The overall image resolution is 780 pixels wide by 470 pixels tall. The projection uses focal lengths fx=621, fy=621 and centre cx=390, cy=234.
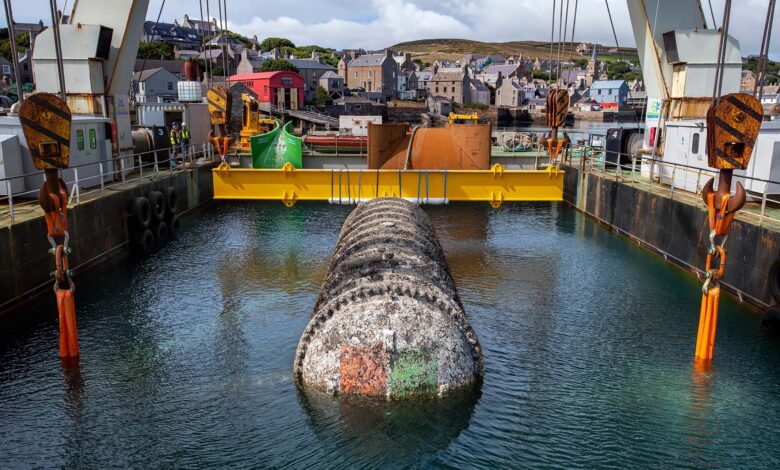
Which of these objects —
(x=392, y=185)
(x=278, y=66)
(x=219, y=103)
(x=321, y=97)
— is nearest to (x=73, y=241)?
(x=392, y=185)


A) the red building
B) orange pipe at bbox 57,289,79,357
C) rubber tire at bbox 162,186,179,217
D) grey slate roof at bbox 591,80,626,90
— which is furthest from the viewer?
grey slate roof at bbox 591,80,626,90

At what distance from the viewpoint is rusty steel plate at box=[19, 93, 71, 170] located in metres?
11.0

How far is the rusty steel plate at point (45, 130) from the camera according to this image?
11.0m

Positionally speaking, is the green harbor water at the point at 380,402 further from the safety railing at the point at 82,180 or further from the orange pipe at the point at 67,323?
the safety railing at the point at 82,180

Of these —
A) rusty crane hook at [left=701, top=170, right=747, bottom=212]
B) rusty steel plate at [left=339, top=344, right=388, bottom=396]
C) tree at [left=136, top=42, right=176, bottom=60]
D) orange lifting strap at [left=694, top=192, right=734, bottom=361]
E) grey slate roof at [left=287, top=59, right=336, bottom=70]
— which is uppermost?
tree at [left=136, top=42, right=176, bottom=60]

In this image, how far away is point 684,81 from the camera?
23.6 meters

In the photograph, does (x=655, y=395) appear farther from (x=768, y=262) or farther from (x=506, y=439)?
(x=768, y=262)

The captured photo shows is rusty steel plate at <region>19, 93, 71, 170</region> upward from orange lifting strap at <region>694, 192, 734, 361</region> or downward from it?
upward

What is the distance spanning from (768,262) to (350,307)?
10.8 m

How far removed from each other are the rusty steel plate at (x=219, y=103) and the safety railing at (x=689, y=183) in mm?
15773

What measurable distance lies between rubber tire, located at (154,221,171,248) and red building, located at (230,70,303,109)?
236ft

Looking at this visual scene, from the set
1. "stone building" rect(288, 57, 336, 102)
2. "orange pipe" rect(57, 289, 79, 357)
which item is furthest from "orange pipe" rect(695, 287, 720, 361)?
"stone building" rect(288, 57, 336, 102)

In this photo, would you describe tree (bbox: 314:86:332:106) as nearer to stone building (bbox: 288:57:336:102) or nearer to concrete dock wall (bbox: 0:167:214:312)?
stone building (bbox: 288:57:336:102)

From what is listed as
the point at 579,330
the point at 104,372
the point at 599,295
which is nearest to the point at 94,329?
the point at 104,372
